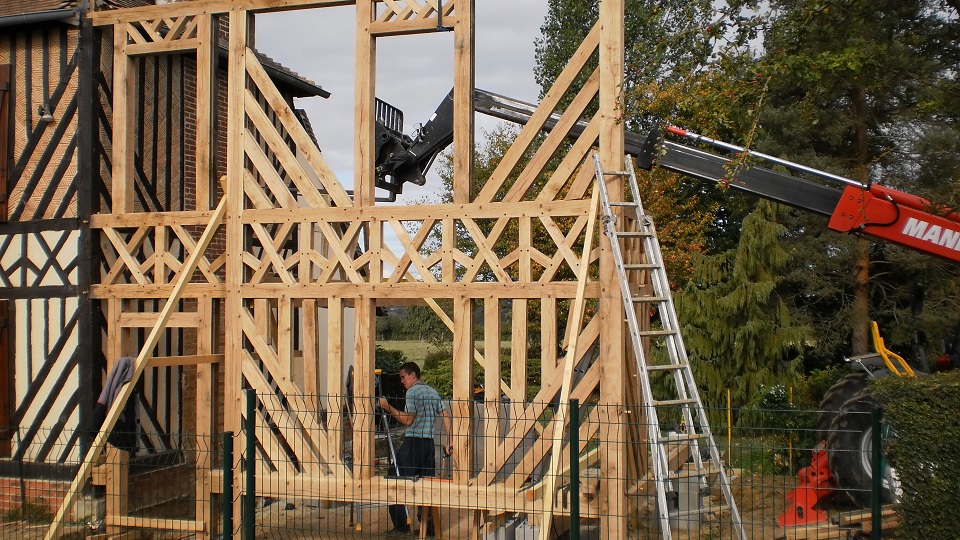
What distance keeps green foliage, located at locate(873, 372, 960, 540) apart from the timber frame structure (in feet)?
7.32

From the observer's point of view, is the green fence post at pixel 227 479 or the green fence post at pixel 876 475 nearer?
the green fence post at pixel 876 475

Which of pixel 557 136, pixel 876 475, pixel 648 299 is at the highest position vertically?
pixel 557 136

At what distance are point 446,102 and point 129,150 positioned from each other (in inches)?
141

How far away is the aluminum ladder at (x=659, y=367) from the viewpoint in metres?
7.68

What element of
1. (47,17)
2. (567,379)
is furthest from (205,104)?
(567,379)

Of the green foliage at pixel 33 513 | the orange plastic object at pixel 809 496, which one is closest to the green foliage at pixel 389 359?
the green foliage at pixel 33 513

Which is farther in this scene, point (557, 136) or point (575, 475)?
point (557, 136)

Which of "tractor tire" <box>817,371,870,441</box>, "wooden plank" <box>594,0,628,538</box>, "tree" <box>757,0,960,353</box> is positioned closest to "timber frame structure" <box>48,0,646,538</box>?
"wooden plank" <box>594,0,628,538</box>

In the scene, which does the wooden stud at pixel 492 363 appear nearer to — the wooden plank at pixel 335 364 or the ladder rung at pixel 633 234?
the ladder rung at pixel 633 234

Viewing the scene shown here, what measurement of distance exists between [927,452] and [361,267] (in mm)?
5494

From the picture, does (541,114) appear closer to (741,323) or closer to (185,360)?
(185,360)

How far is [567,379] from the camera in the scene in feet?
25.8

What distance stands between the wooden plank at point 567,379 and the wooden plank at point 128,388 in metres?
3.94

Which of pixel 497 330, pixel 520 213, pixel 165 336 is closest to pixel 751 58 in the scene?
pixel 520 213
